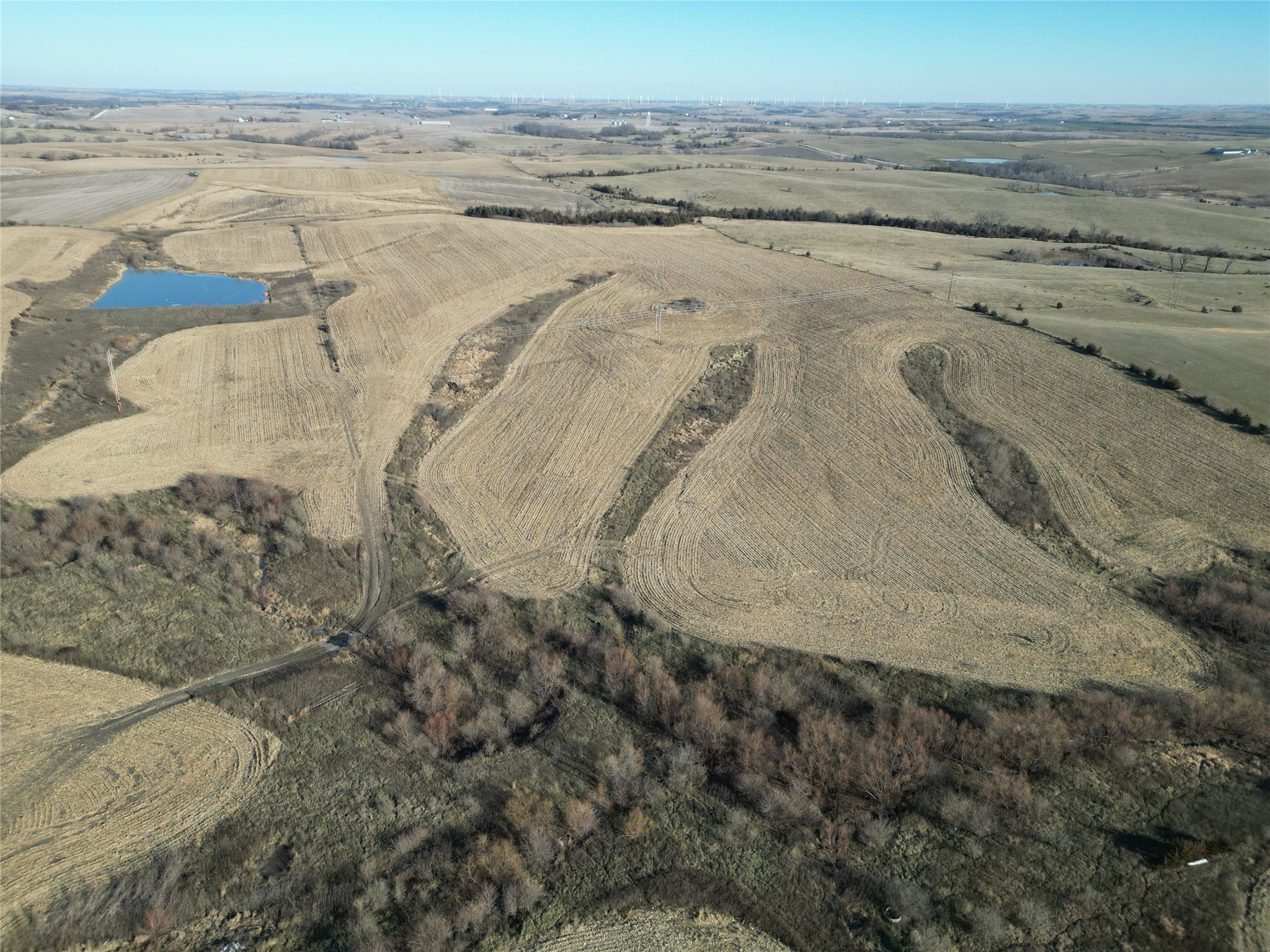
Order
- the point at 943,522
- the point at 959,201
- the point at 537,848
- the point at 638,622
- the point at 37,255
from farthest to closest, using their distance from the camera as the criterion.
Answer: the point at 959,201 < the point at 37,255 < the point at 943,522 < the point at 638,622 < the point at 537,848

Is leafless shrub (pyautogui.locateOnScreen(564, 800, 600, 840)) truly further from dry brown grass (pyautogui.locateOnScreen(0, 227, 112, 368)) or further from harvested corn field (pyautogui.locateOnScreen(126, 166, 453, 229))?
harvested corn field (pyautogui.locateOnScreen(126, 166, 453, 229))

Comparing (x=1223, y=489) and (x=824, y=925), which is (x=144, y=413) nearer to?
(x=824, y=925)

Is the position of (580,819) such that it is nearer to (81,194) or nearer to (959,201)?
(959,201)

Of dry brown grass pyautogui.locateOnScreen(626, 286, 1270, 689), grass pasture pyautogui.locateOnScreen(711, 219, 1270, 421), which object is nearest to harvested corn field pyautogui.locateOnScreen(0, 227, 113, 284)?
dry brown grass pyautogui.locateOnScreen(626, 286, 1270, 689)

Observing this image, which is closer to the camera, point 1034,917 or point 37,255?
point 1034,917

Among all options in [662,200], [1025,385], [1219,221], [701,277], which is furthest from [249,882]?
[1219,221]

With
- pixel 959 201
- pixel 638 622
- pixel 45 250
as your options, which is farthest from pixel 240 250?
pixel 959 201

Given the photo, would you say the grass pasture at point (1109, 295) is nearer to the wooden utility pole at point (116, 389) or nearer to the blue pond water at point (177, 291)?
the blue pond water at point (177, 291)
